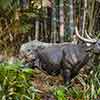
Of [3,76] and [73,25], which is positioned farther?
[73,25]

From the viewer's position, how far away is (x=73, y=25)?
741 cm

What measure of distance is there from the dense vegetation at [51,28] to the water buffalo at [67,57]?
19 cm

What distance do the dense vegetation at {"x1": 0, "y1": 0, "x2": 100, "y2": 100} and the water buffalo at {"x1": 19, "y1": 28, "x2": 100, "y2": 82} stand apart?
191 mm

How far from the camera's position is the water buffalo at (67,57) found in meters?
5.84

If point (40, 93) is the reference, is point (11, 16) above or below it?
above

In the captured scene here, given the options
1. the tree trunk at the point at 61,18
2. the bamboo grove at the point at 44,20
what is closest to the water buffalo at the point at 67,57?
the tree trunk at the point at 61,18

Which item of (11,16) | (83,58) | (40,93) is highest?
(11,16)

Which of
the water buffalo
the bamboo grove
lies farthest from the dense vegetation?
the water buffalo

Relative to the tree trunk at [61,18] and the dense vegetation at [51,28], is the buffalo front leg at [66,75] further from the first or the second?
the tree trunk at [61,18]

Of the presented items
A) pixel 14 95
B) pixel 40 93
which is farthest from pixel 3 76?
pixel 40 93

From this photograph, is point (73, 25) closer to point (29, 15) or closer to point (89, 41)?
point (29, 15)

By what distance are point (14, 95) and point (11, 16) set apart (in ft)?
8.56

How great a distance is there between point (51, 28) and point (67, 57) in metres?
1.85

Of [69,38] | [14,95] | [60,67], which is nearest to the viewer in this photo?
[14,95]
